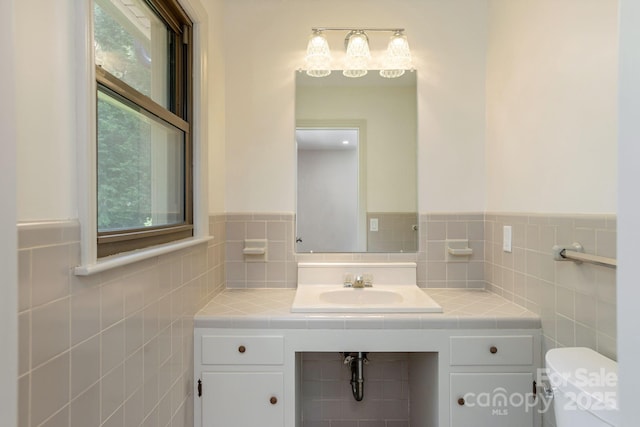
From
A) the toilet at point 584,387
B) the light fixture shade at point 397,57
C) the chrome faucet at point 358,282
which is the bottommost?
the toilet at point 584,387

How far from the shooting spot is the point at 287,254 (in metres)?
1.99

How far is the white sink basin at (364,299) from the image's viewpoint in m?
1.53

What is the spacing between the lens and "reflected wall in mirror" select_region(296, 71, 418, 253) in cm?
199

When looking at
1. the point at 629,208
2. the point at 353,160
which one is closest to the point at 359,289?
the point at 353,160

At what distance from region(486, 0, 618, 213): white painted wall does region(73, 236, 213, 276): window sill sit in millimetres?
1434

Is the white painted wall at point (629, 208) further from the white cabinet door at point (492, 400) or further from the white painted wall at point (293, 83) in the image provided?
the white painted wall at point (293, 83)

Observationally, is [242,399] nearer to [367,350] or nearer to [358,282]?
[367,350]

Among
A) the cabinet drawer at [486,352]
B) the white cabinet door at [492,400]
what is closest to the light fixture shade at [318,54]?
the cabinet drawer at [486,352]

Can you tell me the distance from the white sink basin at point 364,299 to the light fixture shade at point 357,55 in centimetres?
117

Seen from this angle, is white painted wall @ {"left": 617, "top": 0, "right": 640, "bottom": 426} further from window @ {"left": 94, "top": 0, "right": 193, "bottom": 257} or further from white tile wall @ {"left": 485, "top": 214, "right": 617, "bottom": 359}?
window @ {"left": 94, "top": 0, "right": 193, "bottom": 257}

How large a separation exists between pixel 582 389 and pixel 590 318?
345mm

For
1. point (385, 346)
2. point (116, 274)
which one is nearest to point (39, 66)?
point (116, 274)

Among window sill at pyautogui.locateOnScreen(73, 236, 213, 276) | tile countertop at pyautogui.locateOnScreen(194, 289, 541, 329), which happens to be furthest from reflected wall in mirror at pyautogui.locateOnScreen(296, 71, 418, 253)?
window sill at pyautogui.locateOnScreen(73, 236, 213, 276)

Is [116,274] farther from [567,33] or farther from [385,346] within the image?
[567,33]
